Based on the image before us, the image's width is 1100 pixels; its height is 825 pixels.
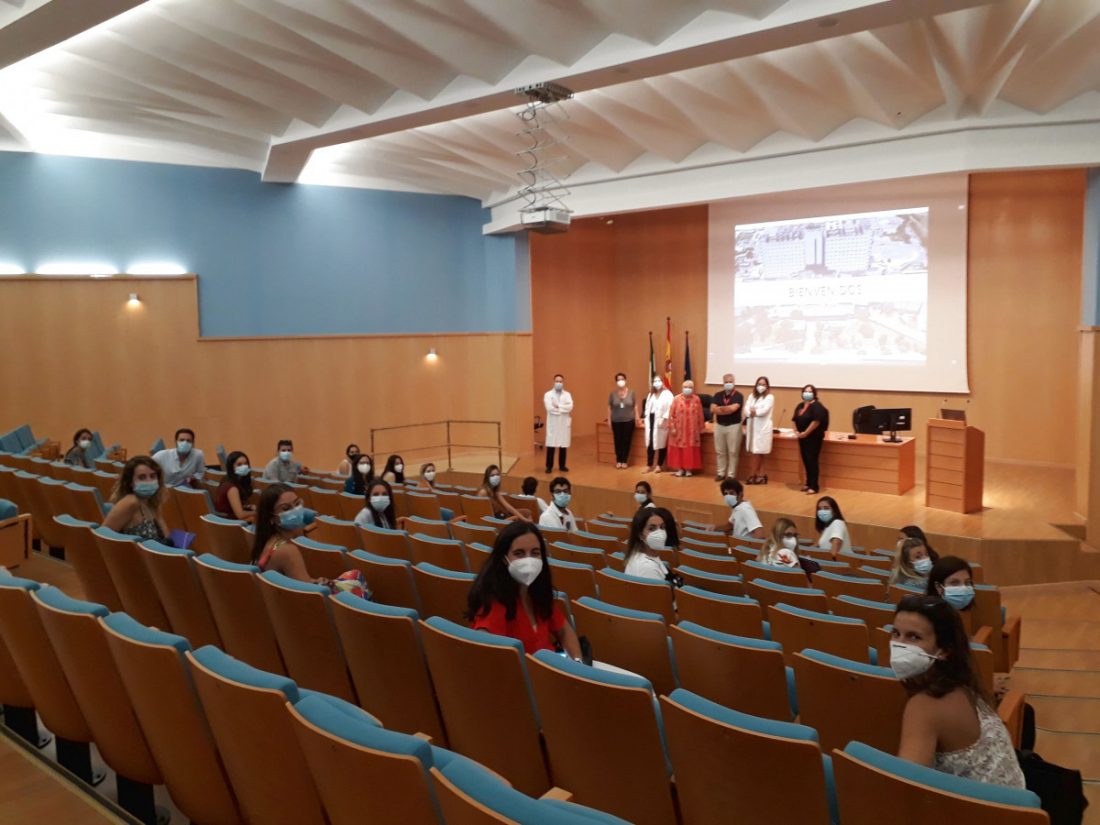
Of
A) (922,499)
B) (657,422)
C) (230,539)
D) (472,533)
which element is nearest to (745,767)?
(230,539)

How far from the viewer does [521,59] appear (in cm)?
841

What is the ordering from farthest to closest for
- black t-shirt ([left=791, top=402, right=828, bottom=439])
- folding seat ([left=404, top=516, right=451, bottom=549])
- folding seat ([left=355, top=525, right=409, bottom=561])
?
black t-shirt ([left=791, top=402, right=828, bottom=439]), folding seat ([left=404, top=516, right=451, bottom=549]), folding seat ([left=355, top=525, right=409, bottom=561])

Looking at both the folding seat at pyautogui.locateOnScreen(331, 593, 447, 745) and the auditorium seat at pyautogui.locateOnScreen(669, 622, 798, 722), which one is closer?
the folding seat at pyautogui.locateOnScreen(331, 593, 447, 745)

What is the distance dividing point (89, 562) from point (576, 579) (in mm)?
2542

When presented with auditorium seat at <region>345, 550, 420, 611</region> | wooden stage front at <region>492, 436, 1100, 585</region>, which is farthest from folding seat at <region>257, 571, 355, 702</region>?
wooden stage front at <region>492, 436, 1100, 585</region>

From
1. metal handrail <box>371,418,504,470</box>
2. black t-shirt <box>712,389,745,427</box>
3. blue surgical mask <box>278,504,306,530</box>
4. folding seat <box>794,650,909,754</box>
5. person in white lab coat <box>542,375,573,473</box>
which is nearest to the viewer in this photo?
folding seat <box>794,650,909,754</box>

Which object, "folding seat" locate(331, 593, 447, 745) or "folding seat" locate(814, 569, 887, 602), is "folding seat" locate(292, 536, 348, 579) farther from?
"folding seat" locate(814, 569, 887, 602)

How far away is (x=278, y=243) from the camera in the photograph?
12.7 meters

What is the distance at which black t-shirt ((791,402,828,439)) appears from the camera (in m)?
10.5

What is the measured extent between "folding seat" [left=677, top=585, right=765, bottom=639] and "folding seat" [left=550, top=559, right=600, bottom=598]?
50 cm

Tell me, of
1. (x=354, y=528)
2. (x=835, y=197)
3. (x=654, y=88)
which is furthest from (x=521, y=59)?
(x=835, y=197)

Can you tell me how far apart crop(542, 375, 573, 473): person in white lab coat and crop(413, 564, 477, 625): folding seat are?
858 centimetres

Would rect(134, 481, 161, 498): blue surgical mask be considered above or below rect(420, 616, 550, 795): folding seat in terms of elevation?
above

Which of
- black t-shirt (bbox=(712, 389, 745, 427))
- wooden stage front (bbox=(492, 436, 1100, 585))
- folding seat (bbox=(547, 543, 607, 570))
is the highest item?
black t-shirt (bbox=(712, 389, 745, 427))
